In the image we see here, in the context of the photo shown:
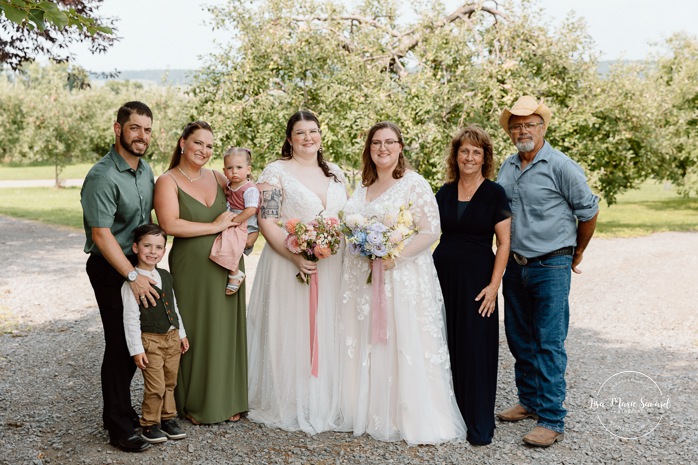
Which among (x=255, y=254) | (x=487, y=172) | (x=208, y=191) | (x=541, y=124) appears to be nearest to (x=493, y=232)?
(x=487, y=172)

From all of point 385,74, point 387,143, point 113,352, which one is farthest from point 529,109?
point 385,74

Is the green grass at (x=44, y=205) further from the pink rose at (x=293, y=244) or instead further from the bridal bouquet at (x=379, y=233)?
the bridal bouquet at (x=379, y=233)

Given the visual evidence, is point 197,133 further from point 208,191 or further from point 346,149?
point 346,149

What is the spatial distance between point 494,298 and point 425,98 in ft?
32.6

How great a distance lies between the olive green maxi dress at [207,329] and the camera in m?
5.12

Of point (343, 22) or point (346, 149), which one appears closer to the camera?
point (346, 149)

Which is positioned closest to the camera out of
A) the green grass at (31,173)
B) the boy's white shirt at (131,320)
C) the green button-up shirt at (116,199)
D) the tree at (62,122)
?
the green button-up shirt at (116,199)

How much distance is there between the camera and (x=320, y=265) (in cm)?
536

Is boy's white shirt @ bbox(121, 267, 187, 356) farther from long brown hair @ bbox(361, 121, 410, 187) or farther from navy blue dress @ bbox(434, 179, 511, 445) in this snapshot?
navy blue dress @ bbox(434, 179, 511, 445)

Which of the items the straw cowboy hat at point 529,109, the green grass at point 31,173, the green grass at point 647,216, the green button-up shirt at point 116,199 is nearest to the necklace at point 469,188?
the straw cowboy hat at point 529,109

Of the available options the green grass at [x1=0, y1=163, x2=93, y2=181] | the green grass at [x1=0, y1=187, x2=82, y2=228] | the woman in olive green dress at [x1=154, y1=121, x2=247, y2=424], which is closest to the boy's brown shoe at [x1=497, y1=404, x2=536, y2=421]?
the woman in olive green dress at [x1=154, y1=121, x2=247, y2=424]

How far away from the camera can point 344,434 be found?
17.0 ft

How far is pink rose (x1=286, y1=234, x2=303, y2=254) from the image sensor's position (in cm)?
505

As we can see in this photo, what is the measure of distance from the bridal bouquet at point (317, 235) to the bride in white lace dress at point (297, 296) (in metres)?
0.23
